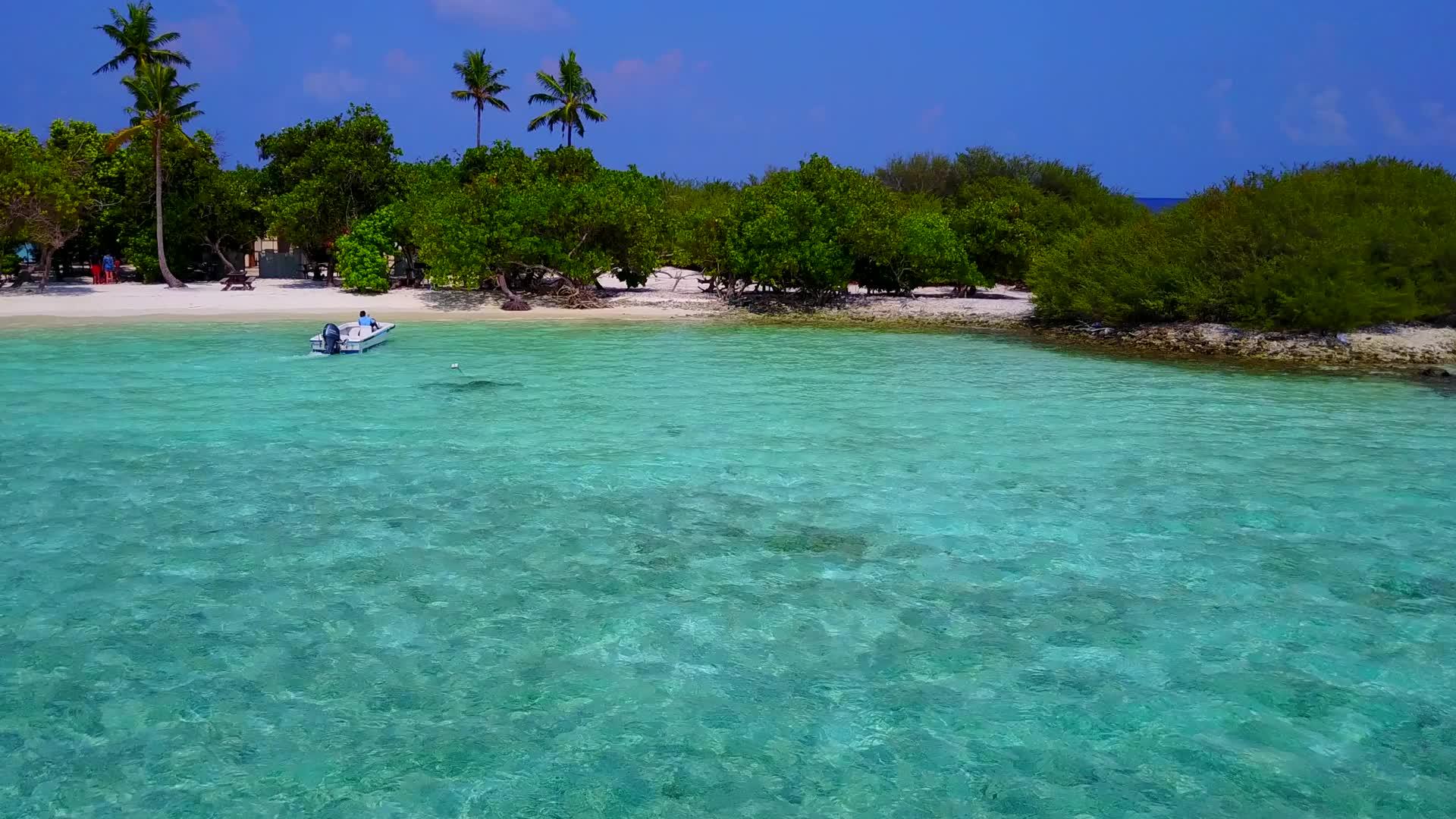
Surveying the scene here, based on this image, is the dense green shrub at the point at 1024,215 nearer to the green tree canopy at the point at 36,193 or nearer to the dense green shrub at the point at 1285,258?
the dense green shrub at the point at 1285,258

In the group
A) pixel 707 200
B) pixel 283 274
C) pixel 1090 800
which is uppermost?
pixel 707 200

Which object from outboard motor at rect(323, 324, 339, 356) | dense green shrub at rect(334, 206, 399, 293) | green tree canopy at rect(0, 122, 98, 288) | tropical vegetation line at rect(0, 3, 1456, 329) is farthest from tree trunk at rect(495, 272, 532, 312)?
green tree canopy at rect(0, 122, 98, 288)

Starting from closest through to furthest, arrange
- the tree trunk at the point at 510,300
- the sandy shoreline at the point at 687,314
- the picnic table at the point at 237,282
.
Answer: the sandy shoreline at the point at 687,314
the tree trunk at the point at 510,300
the picnic table at the point at 237,282

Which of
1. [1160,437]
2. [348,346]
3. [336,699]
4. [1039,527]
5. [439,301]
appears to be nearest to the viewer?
[336,699]

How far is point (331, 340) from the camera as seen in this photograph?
2178 cm

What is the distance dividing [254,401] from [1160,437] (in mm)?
13207

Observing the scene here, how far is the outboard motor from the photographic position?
2172cm

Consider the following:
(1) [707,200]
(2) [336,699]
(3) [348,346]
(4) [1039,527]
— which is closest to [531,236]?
(3) [348,346]

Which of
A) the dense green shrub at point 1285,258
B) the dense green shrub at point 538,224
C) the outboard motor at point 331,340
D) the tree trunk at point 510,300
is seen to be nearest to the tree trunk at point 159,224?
the dense green shrub at point 538,224

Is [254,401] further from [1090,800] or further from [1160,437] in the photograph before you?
[1090,800]

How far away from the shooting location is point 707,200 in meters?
47.2

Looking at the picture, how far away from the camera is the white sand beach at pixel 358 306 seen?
102ft

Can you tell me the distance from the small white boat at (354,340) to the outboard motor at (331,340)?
0.02m

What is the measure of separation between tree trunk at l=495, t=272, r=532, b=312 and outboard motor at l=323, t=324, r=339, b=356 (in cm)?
1165
